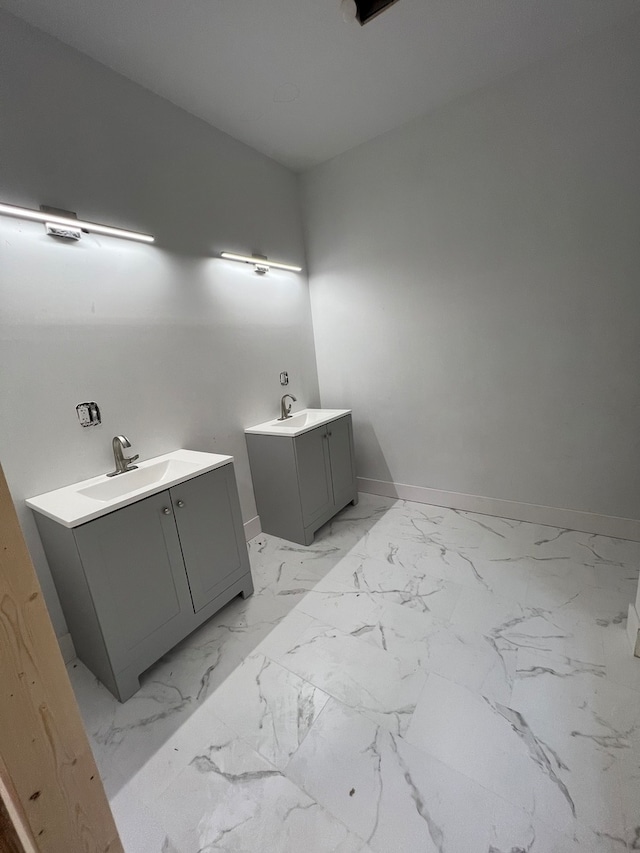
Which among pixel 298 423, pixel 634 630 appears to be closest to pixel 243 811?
pixel 634 630

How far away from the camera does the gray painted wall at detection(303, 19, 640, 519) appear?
1.99 m

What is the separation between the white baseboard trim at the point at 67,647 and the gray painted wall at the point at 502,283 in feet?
7.92

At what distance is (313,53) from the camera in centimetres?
181

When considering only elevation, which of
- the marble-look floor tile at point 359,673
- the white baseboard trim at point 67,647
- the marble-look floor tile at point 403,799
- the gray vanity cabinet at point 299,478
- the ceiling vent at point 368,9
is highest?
the ceiling vent at point 368,9

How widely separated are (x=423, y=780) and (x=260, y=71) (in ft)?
10.7

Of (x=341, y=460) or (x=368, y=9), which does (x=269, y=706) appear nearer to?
(x=341, y=460)

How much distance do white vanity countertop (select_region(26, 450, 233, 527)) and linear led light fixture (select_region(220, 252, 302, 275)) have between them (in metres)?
1.38

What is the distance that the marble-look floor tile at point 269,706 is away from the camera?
4.17 feet

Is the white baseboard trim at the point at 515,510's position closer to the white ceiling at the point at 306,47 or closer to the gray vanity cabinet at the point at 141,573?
the gray vanity cabinet at the point at 141,573

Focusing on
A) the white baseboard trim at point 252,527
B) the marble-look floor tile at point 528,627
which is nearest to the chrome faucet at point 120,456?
the white baseboard trim at point 252,527

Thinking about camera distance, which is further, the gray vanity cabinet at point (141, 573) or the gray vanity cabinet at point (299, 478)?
the gray vanity cabinet at point (299, 478)

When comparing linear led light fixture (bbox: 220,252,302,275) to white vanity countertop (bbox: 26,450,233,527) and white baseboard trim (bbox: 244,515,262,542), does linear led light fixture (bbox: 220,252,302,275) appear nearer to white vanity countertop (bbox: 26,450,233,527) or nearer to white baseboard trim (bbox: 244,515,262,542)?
white vanity countertop (bbox: 26,450,233,527)

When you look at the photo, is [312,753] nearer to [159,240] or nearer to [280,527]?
[280,527]

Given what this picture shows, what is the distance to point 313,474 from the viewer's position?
252cm
